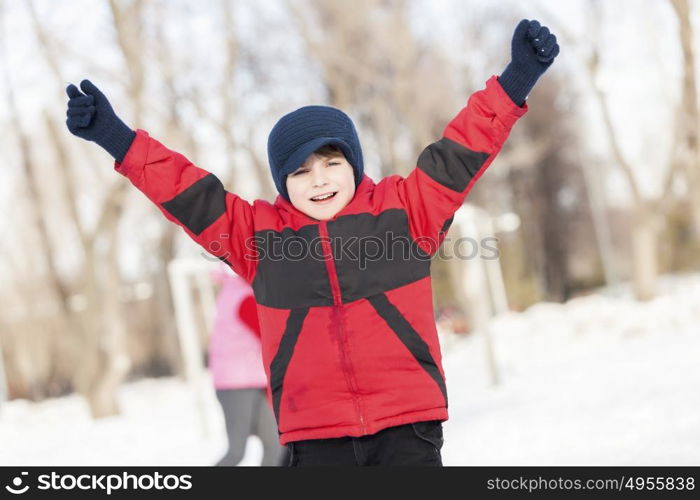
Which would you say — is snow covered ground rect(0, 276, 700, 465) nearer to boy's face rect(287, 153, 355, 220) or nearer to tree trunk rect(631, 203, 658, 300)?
tree trunk rect(631, 203, 658, 300)

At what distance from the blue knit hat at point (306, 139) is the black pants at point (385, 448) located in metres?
0.66

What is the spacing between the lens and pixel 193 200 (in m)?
2.24

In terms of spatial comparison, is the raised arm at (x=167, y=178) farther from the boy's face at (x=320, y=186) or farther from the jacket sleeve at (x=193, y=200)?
the boy's face at (x=320, y=186)

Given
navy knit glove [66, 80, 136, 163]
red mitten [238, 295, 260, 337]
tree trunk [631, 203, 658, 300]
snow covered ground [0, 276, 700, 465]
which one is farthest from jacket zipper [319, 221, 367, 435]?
tree trunk [631, 203, 658, 300]

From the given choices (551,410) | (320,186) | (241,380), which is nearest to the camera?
(320,186)

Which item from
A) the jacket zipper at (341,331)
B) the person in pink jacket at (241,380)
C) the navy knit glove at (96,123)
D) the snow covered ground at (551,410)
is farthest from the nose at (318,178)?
the snow covered ground at (551,410)

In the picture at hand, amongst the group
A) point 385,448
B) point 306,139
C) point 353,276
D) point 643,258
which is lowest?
point 385,448

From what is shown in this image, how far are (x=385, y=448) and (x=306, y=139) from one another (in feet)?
2.64

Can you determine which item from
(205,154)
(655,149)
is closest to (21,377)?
(205,154)

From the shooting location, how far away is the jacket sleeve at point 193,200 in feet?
7.27

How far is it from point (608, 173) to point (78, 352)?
1016 inches

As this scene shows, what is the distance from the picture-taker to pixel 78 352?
1347 cm

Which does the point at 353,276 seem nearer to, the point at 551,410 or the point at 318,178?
the point at 318,178

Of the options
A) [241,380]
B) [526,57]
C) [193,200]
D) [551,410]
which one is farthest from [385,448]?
[551,410]
